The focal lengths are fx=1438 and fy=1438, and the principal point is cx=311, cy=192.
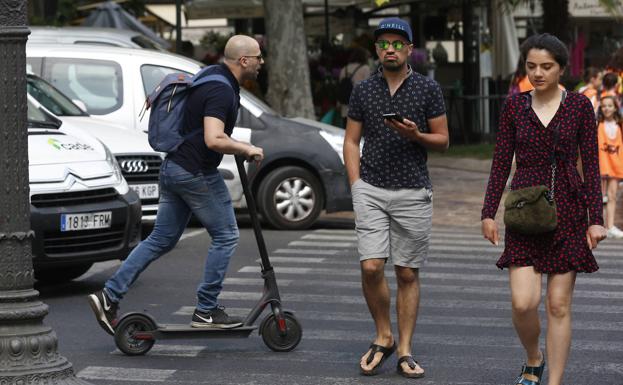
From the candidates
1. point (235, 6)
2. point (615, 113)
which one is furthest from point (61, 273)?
point (235, 6)

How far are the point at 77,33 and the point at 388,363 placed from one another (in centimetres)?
1144

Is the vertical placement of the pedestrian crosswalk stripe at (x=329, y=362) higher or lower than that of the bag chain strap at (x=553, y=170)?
lower

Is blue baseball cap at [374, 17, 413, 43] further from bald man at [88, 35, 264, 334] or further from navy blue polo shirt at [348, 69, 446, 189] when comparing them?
bald man at [88, 35, 264, 334]

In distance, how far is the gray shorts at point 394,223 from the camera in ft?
24.1

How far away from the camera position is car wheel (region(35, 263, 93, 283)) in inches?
418

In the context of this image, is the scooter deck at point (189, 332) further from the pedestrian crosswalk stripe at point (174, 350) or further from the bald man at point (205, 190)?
the pedestrian crosswalk stripe at point (174, 350)

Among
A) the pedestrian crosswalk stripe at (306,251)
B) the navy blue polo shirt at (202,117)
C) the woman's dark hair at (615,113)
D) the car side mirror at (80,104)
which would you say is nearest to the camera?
the navy blue polo shirt at (202,117)

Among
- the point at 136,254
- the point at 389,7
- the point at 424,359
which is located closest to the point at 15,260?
the point at 136,254

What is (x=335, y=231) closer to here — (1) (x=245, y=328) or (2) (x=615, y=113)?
(2) (x=615, y=113)

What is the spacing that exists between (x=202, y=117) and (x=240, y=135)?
265 inches

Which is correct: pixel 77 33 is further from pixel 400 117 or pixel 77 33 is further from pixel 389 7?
pixel 400 117

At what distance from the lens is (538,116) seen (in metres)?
6.53

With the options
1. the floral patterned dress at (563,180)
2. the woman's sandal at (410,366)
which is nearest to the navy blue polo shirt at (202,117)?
the woman's sandal at (410,366)

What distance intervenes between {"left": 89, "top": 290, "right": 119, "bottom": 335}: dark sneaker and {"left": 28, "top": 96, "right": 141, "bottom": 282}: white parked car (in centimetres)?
176
